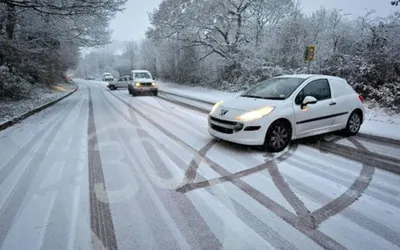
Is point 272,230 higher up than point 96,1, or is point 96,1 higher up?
point 96,1

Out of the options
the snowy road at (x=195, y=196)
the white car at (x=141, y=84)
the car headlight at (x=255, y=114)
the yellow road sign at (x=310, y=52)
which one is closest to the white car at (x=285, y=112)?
the car headlight at (x=255, y=114)

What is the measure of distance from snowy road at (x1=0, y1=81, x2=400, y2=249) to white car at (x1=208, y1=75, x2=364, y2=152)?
1.22 ft

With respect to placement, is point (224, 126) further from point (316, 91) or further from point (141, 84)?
point (141, 84)

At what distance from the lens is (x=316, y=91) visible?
5762 millimetres

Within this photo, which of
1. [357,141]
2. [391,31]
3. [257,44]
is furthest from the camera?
[257,44]

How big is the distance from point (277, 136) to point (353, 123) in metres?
2.69

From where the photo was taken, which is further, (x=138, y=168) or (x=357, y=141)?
(x=357, y=141)

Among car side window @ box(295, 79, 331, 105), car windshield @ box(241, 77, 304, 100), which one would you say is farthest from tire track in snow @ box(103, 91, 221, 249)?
car side window @ box(295, 79, 331, 105)

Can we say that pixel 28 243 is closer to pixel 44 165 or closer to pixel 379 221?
pixel 44 165

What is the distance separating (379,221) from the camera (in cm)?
286

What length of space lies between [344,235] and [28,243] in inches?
123

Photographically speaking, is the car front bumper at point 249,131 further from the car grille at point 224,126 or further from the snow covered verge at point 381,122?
the snow covered verge at point 381,122

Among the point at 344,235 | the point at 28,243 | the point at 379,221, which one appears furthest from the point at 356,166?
the point at 28,243

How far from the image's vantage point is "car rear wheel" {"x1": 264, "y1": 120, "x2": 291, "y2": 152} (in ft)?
16.6
